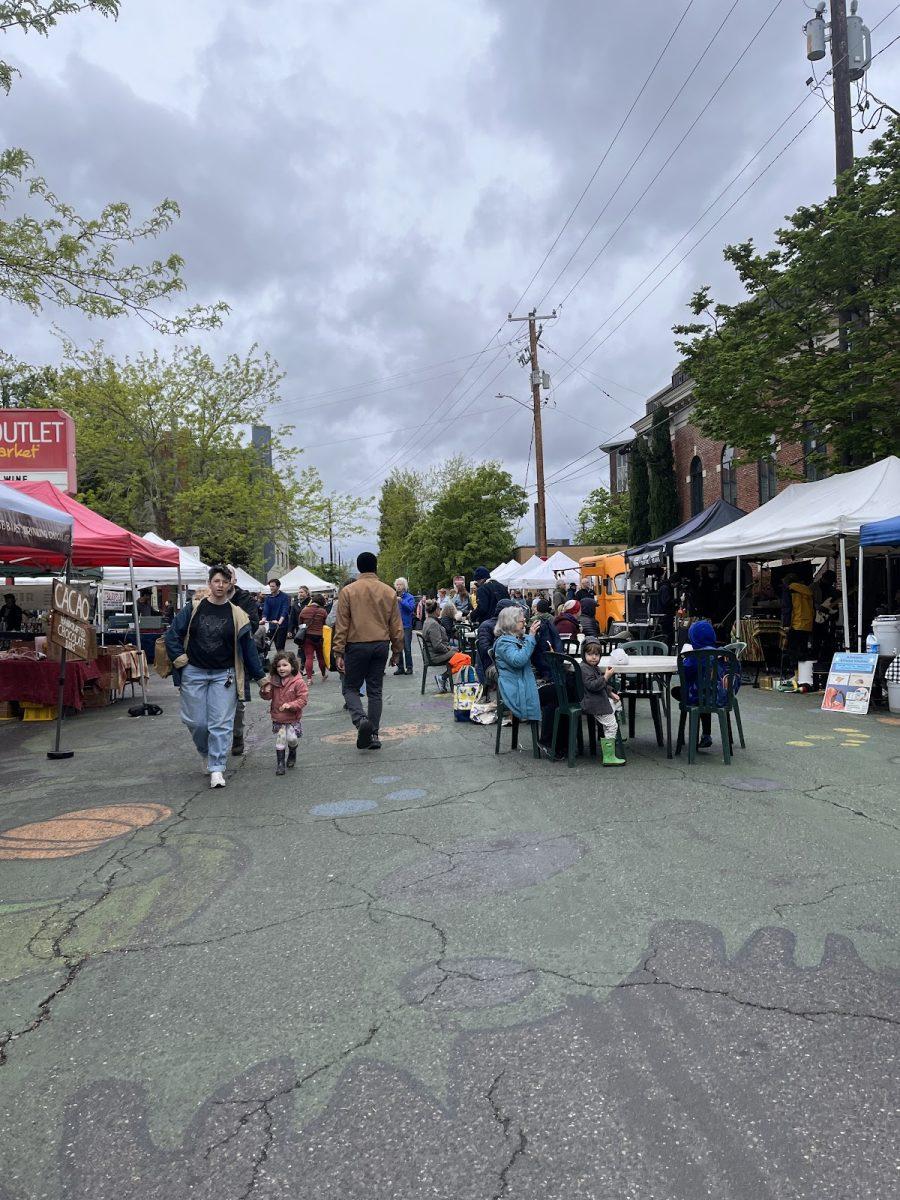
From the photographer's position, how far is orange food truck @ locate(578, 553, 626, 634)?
23.8 metres

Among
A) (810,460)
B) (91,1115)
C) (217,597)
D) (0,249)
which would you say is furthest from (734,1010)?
(810,460)

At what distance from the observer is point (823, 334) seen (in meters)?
15.4

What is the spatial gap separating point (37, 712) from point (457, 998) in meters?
10.1

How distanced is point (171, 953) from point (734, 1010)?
230cm

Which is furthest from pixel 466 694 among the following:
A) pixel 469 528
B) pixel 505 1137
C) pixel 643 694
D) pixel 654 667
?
pixel 469 528

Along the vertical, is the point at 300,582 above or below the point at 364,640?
above

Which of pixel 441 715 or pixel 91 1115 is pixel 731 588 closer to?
pixel 441 715

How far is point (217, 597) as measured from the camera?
707 cm

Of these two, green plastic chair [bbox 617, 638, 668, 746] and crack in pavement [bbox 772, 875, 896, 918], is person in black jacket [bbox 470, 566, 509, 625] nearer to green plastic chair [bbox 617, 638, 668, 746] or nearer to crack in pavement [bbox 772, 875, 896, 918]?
green plastic chair [bbox 617, 638, 668, 746]

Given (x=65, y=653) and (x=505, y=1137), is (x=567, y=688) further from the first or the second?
(x=65, y=653)

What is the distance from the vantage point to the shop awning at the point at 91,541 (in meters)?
11.0

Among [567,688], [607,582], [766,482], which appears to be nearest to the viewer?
[567,688]

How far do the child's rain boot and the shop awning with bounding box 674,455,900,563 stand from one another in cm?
611

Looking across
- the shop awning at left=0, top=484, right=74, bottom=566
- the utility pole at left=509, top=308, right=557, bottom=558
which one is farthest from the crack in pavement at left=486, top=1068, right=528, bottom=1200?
the utility pole at left=509, top=308, right=557, bottom=558
